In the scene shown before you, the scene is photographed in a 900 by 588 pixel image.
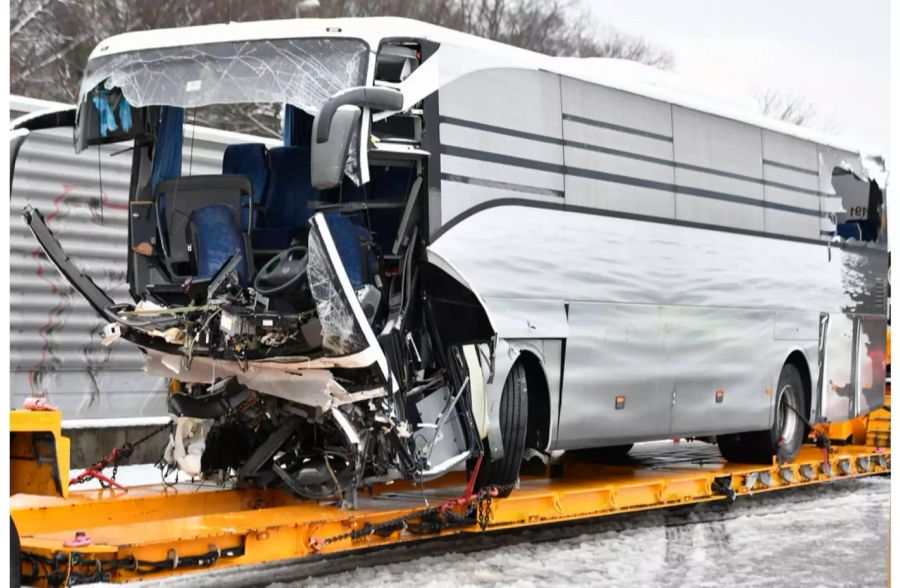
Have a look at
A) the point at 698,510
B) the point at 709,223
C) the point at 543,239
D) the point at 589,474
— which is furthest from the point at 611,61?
the point at 698,510

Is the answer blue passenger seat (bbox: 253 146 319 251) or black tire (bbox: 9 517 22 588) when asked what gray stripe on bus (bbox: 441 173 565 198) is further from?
black tire (bbox: 9 517 22 588)

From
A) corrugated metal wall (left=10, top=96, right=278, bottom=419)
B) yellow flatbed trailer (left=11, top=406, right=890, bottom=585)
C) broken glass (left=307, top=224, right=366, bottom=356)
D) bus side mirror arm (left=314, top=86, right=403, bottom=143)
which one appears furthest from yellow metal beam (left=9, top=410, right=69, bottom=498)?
corrugated metal wall (left=10, top=96, right=278, bottom=419)

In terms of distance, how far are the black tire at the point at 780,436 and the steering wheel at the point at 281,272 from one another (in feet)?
20.9

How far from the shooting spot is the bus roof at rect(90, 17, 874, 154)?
884 centimetres

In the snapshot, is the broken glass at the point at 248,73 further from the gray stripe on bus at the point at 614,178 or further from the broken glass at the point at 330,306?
the gray stripe on bus at the point at 614,178

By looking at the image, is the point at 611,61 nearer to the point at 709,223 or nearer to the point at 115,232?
the point at 709,223

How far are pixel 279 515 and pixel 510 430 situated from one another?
81.7 inches

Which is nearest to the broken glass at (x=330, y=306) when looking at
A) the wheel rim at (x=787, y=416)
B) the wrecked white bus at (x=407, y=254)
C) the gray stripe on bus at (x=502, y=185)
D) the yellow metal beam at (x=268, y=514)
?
the wrecked white bus at (x=407, y=254)

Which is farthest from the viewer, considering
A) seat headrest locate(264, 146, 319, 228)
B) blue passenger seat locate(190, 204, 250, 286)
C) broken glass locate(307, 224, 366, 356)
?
seat headrest locate(264, 146, 319, 228)

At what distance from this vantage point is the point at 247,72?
873 cm

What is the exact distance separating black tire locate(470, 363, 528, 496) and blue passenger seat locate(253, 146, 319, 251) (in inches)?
72.7

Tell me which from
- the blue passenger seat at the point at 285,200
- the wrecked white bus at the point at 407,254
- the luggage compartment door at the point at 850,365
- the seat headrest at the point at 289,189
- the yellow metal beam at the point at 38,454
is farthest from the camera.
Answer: the luggage compartment door at the point at 850,365

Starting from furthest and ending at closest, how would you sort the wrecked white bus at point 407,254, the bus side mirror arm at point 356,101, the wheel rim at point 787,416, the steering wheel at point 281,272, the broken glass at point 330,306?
the wheel rim at point 787,416 → the wrecked white bus at point 407,254 → the steering wheel at point 281,272 → the broken glass at point 330,306 → the bus side mirror arm at point 356,101

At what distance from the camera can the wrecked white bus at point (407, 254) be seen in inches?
340
